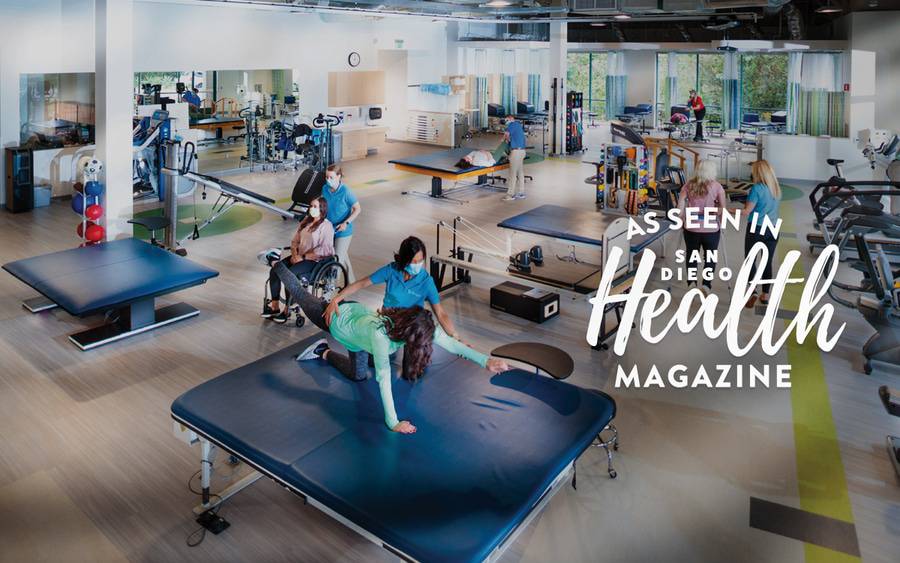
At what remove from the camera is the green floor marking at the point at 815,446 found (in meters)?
3.81

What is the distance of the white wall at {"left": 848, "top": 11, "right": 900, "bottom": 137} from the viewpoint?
11469 mm

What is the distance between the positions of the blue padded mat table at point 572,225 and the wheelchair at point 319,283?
6.54 ft

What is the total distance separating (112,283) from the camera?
6.12m

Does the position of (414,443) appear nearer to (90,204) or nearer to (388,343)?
(388,343)

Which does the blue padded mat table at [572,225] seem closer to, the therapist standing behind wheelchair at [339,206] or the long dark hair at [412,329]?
the therapist standing behind wheelchair at [339,206]

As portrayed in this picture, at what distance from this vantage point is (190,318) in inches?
261

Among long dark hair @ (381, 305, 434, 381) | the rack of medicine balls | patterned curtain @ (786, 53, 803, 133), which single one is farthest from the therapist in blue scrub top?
patterned curtain @ (786, 53, 803, 133)

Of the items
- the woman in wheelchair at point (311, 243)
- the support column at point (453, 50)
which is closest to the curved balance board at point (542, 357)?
the woman in wheelchair at point (311, 243)

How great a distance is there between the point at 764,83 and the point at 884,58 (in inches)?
285

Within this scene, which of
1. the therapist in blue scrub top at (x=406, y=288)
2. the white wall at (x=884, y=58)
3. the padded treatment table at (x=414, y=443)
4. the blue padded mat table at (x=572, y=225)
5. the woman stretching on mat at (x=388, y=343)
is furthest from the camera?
the white wall at (x=884, y=58)

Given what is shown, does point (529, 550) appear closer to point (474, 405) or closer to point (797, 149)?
point (474, 405)

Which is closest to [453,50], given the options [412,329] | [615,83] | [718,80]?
[615,83]

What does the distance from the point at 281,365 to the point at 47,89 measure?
31.0 feet

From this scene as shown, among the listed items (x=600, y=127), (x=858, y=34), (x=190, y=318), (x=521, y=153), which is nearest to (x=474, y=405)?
(x=190, y=318)
